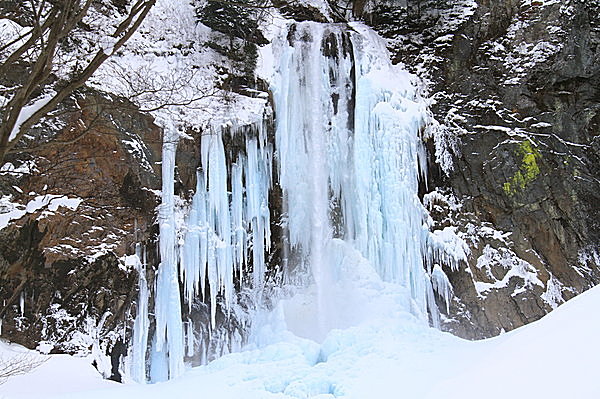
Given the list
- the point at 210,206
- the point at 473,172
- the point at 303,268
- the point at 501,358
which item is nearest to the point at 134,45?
the point at 210,206

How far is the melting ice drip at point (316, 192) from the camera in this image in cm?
989

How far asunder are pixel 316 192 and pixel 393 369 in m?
5.32

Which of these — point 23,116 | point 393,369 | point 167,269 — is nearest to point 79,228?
point 167,269

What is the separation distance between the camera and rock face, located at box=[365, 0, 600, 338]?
1037 cm

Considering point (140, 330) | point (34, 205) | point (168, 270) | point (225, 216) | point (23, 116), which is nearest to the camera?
point (23, 116)

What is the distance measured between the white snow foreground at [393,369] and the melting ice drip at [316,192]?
156 centimetres

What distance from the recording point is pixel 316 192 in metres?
10.8

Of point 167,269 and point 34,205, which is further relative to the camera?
point 167,269

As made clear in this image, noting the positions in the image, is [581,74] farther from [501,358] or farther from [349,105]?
[501,358]

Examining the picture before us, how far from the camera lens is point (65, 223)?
9.02m

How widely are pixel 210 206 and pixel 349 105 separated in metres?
3.46

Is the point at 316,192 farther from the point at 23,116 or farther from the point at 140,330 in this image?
the point at 23,116

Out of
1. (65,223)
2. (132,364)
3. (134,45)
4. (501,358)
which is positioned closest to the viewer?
(501,358)

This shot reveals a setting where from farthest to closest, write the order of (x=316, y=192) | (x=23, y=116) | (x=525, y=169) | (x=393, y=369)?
(x=316, y=192) < (x=525, y=169) < (x=393, y=369) < (x=23, y=116)
